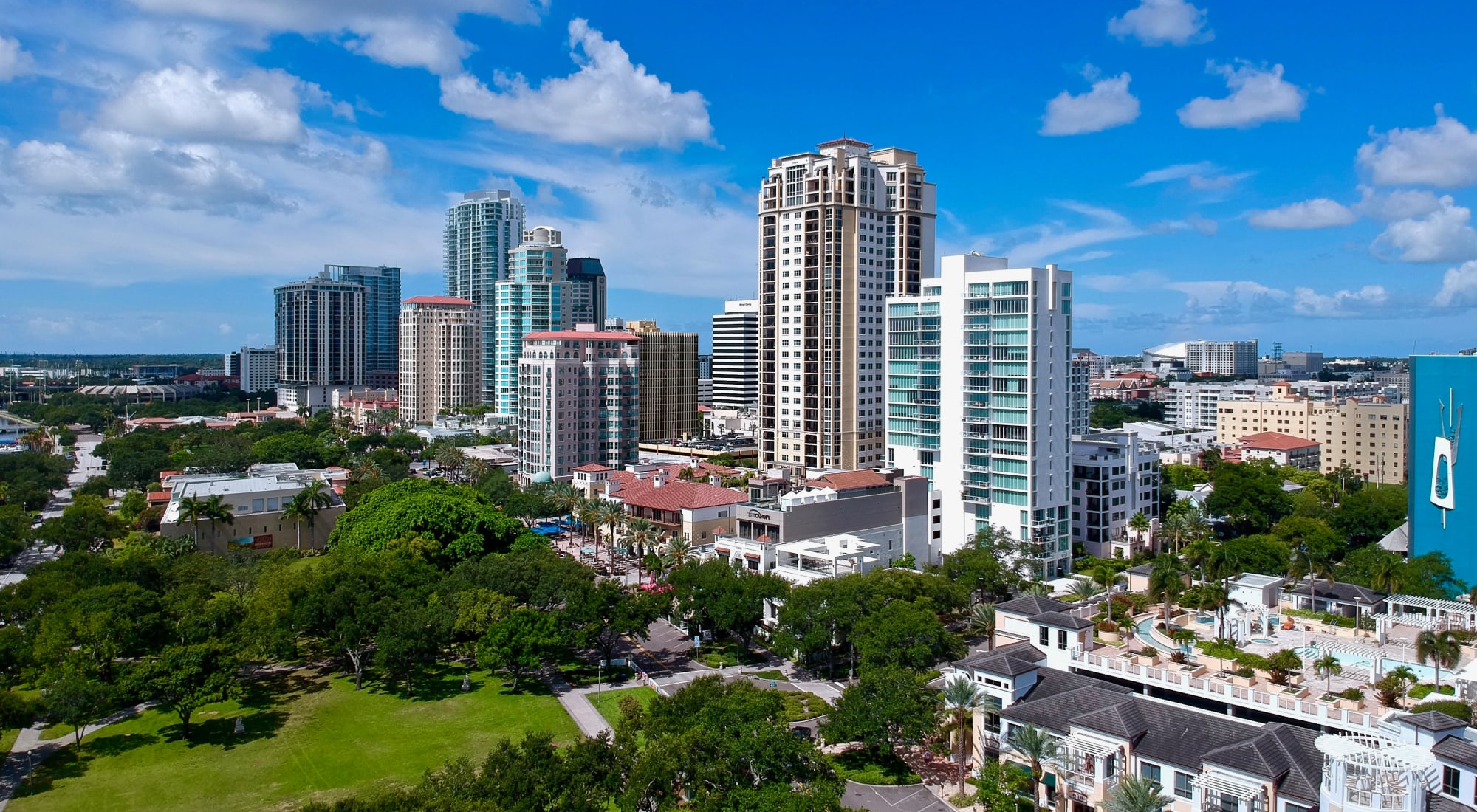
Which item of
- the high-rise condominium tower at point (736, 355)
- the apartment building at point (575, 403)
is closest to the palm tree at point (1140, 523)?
the apartment building at point (575, 403)

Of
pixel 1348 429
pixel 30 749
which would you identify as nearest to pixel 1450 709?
pixel 30 749

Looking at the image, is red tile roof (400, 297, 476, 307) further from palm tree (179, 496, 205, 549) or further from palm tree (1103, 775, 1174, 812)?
palm tree (1103, 775, 1174, 812)

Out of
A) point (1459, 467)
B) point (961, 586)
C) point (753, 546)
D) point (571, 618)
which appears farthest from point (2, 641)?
point (1459, 467)

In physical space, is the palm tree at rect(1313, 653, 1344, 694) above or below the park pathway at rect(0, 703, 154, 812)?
above

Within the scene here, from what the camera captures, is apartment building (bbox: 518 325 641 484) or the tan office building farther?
the tan office building

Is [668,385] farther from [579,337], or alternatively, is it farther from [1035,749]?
[1035,749]

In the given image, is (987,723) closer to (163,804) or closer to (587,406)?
(163,804)

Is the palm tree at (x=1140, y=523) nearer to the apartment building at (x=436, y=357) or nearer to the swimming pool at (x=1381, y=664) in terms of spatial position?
the swimming pool at (x=1381, y=664)

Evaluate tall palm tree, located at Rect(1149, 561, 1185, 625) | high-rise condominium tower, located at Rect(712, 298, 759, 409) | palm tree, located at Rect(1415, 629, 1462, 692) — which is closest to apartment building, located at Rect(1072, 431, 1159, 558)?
tall palm tree, located at Rect(1149, 561, 1185, 625)
